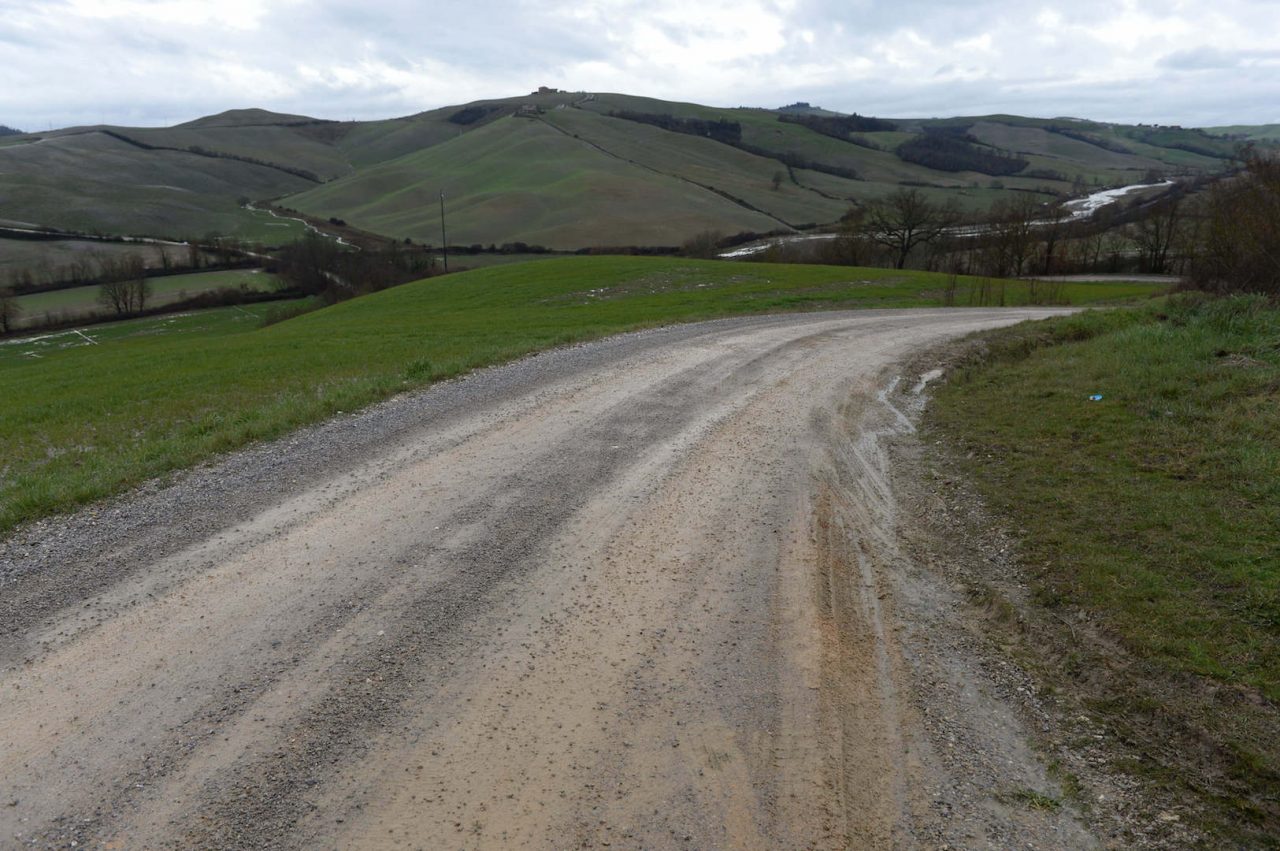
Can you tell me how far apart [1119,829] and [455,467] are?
7.00 meters

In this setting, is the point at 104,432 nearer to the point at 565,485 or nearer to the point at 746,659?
the point at 565,485

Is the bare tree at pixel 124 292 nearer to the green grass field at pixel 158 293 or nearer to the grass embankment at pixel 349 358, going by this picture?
the green grass field at pixel 158 293

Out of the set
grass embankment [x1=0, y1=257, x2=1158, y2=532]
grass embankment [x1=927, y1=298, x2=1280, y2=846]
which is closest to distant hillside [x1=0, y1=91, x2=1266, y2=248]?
grass embankment [x1=0, y1=257, x2=1158, y2=532]

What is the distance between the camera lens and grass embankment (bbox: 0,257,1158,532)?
415 inches

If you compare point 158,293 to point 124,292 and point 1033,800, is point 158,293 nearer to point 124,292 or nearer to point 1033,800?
point 124,292

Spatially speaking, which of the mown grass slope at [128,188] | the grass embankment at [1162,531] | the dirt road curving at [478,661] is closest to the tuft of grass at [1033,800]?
the dirt road curving at [478,661]

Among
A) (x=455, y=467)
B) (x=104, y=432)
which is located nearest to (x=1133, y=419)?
(x=455, y=467)

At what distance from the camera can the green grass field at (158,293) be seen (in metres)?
69.0

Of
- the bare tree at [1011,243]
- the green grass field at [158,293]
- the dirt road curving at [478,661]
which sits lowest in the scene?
the dirt road curving at [478,661]

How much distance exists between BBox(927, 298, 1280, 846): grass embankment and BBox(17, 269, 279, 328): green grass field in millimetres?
79619

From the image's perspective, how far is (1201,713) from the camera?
447cm

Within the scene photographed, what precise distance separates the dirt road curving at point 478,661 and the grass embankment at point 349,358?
107 inches

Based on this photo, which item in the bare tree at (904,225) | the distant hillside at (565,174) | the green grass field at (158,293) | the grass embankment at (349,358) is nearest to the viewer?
the grass embankment at (349,358)

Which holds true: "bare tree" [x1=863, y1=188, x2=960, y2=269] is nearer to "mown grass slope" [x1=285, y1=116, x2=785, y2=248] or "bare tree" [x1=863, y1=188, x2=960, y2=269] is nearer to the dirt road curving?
"mown grass slope" [x1=285, y1=116, x2=785, y2=248]
